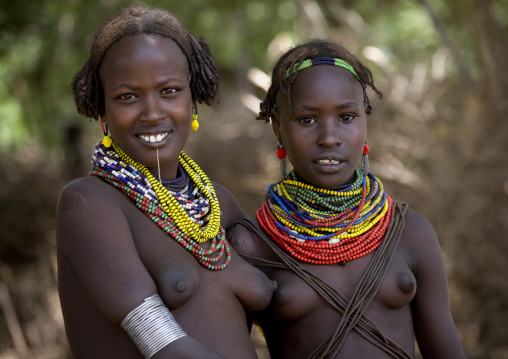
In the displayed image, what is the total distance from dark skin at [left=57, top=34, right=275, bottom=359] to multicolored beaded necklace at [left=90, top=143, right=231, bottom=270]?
0.03 metres

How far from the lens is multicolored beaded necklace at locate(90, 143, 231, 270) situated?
2.55 metres

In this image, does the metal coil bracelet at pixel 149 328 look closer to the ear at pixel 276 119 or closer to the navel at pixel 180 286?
the navel at pixel 180 286

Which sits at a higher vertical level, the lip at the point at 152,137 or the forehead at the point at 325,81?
the forehead at the point at 325,81

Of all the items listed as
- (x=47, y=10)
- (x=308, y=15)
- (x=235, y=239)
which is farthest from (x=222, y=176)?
(x=235, y=239)

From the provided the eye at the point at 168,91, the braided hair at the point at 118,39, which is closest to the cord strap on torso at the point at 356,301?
the eye at the point at 168,91

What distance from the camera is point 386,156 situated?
6.98 metres

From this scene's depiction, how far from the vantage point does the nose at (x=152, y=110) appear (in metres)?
2.51

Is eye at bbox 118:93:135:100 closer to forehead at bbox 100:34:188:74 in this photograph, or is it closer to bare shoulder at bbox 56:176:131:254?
forehead at bbox 100:34:188:74

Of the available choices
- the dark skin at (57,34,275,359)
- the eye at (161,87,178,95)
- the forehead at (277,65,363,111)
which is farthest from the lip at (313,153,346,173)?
the eye at (161,87,178,95)

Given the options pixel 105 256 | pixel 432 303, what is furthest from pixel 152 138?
pixel 432 303

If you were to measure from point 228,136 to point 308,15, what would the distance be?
1852 millimetres

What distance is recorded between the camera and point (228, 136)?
8258 millimetres

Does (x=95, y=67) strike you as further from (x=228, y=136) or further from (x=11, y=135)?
(x=11, y=135)

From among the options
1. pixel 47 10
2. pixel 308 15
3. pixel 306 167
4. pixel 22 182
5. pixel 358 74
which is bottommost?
pixel 22 182
